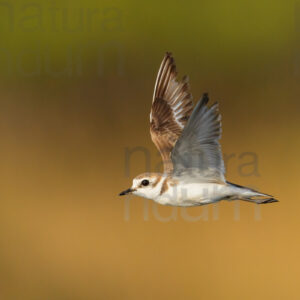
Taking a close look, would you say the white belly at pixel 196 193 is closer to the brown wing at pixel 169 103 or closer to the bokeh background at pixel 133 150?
the brown wing at pixel 169 103

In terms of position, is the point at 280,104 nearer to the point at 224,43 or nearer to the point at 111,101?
the point at 224,43

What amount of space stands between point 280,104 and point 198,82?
3.34ft

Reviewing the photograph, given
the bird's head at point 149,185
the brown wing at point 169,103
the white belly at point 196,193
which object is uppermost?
the brown wing at point 169,103

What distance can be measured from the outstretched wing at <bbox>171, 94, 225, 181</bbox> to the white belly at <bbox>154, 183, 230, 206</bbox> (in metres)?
0.06

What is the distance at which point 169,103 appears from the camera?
450cm

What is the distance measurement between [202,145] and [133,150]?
283 centimetres

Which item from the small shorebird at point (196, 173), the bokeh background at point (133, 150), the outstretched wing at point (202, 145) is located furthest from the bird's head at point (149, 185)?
the bokeh background at point (133, 150)

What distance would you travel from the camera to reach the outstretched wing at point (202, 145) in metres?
3.16

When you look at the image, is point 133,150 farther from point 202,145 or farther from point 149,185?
point 202,145

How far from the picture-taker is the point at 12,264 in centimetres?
609

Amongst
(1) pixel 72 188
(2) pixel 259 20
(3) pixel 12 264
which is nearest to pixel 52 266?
(3) pixel 12 264

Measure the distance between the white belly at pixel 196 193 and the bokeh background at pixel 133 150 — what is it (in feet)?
7.49

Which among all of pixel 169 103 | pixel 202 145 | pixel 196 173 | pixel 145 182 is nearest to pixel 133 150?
pixel 169 103

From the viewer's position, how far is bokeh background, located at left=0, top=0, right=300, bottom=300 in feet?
19.2
